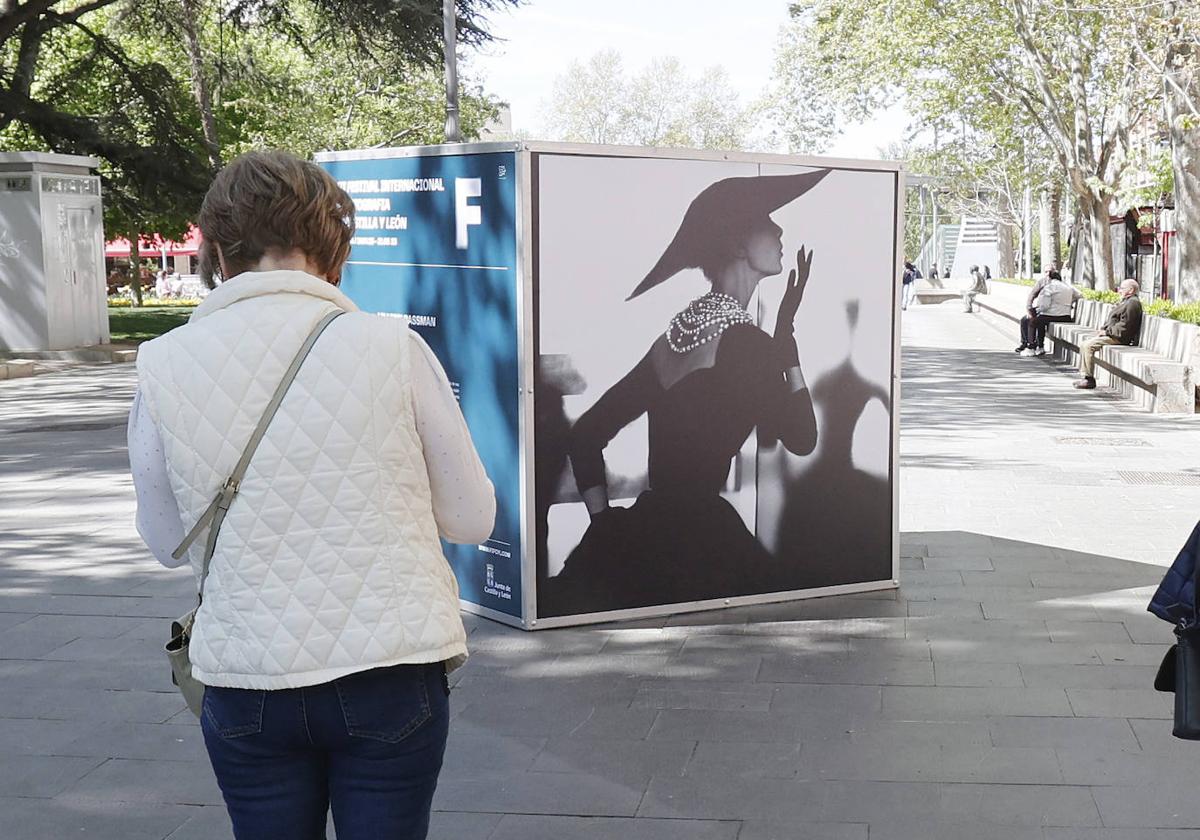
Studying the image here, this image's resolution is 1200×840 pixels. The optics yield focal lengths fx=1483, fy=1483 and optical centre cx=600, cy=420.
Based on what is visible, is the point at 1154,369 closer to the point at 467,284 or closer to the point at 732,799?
the point at 467,284

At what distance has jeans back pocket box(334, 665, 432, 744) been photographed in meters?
2.29

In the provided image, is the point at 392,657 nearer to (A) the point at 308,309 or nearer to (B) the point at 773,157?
(A) the point at 308,309

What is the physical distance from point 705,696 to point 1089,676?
1.48 metres

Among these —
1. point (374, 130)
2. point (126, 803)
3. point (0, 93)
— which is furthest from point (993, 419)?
point (374, 130)

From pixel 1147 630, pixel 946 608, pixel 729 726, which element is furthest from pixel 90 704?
pixel 1147 630

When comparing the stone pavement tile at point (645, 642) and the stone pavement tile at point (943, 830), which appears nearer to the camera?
the stone pavement tile at point (943, 830)

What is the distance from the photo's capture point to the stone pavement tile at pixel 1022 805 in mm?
4160

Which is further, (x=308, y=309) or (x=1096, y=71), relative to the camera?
(x=1096, y=71)

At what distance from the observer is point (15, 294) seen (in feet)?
70.4

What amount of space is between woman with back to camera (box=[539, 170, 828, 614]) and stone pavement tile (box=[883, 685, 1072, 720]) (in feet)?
4.42

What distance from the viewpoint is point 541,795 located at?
4414 millimetres

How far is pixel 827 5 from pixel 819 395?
27943 millimetres

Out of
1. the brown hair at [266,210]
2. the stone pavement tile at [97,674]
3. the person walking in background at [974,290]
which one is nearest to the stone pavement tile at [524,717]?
the stone pavement tile at [97,674]

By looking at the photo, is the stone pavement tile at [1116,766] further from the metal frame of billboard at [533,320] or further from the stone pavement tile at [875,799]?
the metal frame of billboard at [533,320]
